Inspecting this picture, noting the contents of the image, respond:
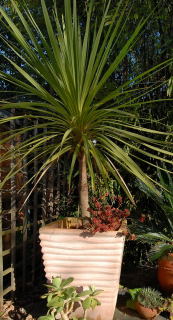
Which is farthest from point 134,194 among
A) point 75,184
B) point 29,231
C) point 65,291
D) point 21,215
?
point 65,291

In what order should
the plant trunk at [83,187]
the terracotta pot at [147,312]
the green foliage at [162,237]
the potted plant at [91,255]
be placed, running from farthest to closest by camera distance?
1. the green foliage at [162,237]
2. the plant trunk at [83,187]
3. the terracotta pot at [147,312]
4. the potted plant at [91,255]

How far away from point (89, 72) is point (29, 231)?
1.64 meters

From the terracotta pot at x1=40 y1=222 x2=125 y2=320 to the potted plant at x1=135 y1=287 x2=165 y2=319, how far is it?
0.80ft

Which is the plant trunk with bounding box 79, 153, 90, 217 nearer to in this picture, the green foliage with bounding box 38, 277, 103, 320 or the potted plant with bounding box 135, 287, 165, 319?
the green foliage with bounding box 38, 277, 103, 320

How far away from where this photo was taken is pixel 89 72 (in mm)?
1938

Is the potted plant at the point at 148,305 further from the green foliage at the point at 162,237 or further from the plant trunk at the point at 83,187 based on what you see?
the plant trunk at the point at 83,187

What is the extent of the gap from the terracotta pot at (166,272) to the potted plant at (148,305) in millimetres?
301

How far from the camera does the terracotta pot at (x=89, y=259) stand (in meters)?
1.87

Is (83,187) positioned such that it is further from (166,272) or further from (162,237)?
(166,272)

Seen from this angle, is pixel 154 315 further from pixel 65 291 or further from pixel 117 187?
pixel 117 187

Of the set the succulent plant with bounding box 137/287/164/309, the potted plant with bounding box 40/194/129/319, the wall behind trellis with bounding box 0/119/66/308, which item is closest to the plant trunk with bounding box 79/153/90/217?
the potted plant with bounding box 40/194/129/319

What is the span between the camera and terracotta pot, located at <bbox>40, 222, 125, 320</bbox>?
1871 mm

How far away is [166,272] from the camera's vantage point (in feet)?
7.75

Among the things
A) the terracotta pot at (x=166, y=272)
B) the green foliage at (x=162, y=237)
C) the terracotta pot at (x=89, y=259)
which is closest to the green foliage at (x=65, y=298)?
the terracotta pot at (x=89, y=259)
